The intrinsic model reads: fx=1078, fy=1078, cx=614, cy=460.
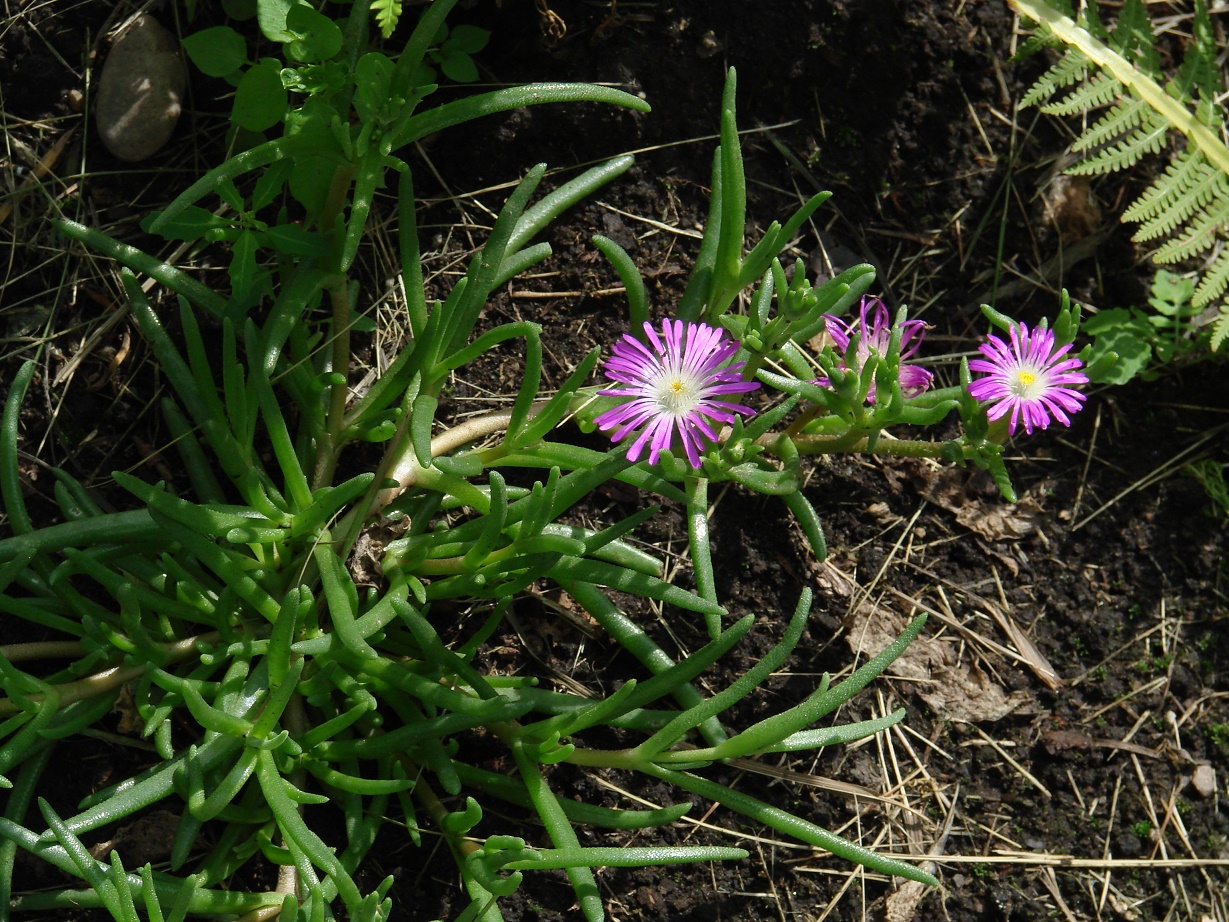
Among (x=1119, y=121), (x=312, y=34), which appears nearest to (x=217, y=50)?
(x=312, y=34)

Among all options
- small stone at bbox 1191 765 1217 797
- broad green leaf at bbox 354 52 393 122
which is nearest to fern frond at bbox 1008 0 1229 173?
small stone at bbox 1191 765 1217 797

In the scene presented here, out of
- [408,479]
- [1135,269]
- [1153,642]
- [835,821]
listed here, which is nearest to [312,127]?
[408,479]

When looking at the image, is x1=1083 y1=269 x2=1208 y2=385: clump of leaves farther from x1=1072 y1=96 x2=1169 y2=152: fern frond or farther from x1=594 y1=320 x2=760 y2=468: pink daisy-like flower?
x1=594 y1=320 x2=760 y2=468: pink daisy-like flower

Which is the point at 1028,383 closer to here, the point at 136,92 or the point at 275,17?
the point at 275,17

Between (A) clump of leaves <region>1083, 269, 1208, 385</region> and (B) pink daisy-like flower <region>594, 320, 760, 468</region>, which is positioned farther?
(A) clump of leaves <region>1083, 269, 1208, 385</region>

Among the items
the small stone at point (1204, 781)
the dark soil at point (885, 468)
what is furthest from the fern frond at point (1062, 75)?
the small stone at point (1204, 781)

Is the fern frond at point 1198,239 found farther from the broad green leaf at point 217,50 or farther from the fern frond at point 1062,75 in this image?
the broad green leaf at point 217,50

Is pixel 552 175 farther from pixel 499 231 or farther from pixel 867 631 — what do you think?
pixel 867 631
